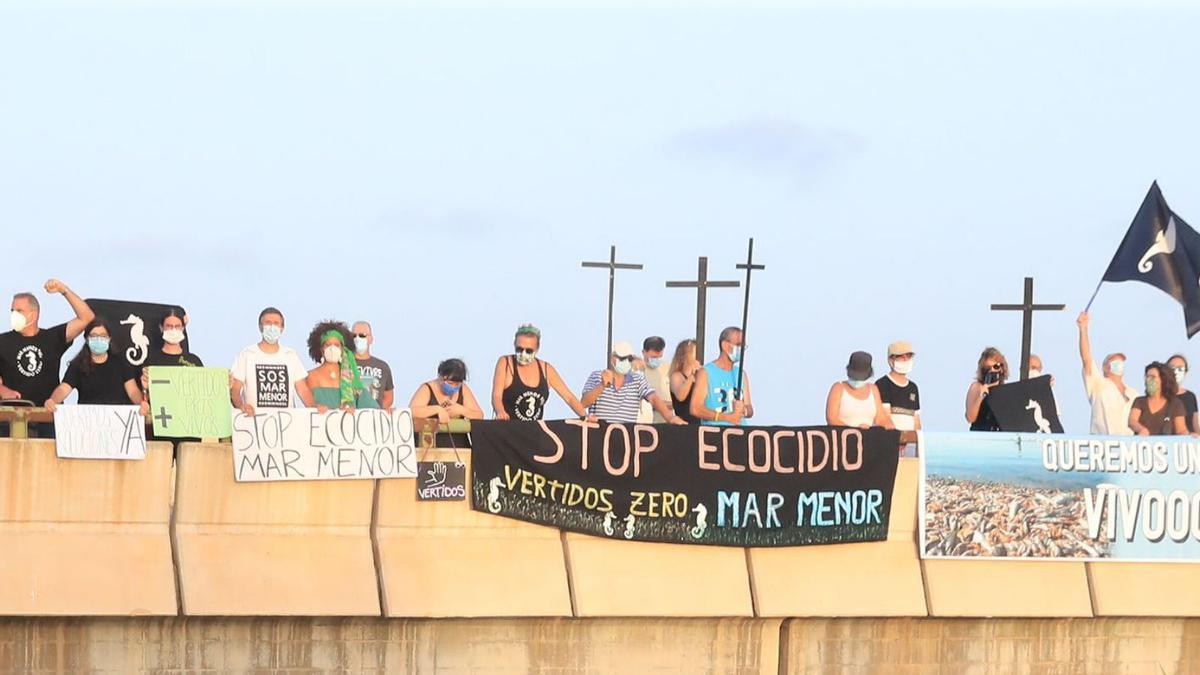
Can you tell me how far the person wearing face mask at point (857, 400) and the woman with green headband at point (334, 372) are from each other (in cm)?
396

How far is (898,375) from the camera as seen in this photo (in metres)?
18.5

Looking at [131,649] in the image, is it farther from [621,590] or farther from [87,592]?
[621,590]

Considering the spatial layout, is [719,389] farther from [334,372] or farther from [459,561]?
[334,372]

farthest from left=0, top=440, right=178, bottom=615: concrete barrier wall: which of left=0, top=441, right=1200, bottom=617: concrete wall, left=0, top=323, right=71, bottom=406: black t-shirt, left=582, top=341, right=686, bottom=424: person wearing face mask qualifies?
left=582, top=341, right=686, bottom=424: person wearing face mask

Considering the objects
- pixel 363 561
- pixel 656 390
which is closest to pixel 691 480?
pixel 656 390

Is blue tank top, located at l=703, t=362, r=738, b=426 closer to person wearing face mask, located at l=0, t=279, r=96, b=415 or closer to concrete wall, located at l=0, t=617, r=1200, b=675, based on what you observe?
concrete wall, located at l=0, t=617, r=1200, b=675

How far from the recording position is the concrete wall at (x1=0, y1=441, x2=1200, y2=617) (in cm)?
1584

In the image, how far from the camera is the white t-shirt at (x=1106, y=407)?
19.2m

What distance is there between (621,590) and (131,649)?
12.6 feet

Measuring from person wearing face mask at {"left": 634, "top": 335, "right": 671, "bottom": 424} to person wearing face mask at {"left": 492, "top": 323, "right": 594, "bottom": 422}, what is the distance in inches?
29.4

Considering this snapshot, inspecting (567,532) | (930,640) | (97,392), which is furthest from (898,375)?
(97,392)

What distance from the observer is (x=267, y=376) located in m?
16.5

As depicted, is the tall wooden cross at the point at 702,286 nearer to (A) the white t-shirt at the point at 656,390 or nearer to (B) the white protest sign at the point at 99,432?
(A) the white t-shirt at the point at 656,390

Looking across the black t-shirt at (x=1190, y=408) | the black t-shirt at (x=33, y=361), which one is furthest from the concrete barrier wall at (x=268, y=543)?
the black t-shirt at (x=1190, y=408)
